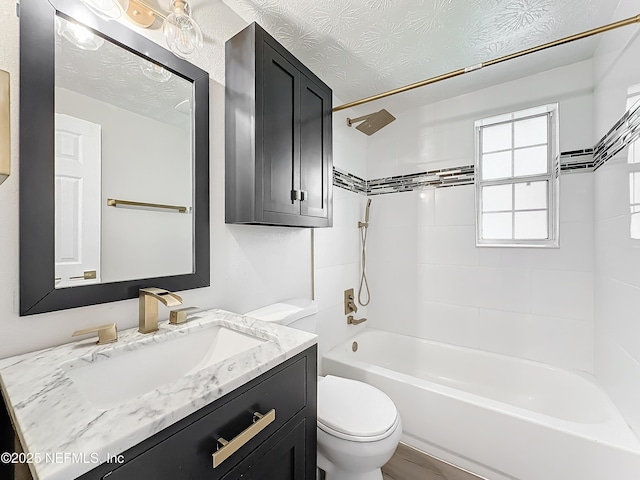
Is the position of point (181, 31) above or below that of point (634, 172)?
above

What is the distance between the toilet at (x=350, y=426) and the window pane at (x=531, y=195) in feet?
5.51

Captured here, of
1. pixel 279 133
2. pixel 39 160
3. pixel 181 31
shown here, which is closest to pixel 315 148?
pixel 279 133

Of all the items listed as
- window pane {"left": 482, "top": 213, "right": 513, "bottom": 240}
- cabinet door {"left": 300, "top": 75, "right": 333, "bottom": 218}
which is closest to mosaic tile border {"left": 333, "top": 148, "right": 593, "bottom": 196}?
window pane {"left": 482, "top": 213, "right": 513, "bottom": 240}

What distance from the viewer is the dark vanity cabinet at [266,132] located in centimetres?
122

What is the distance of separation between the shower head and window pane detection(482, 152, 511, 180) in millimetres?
789

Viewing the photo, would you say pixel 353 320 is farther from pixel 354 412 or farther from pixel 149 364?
pixel 149 364

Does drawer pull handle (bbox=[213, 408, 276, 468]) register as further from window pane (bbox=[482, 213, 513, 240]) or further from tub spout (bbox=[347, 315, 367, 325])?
window pane (bbox=[482, 213, 513, 240])

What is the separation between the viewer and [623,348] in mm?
1351

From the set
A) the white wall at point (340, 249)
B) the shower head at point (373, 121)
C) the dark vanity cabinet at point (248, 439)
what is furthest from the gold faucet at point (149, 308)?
the shower head at point (373, 121)

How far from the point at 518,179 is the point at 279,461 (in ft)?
7.45

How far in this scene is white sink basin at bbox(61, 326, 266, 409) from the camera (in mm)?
782

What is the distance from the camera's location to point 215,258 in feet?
4.31

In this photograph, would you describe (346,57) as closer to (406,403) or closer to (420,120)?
(420,120)

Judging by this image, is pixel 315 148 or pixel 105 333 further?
pixel 315 148
